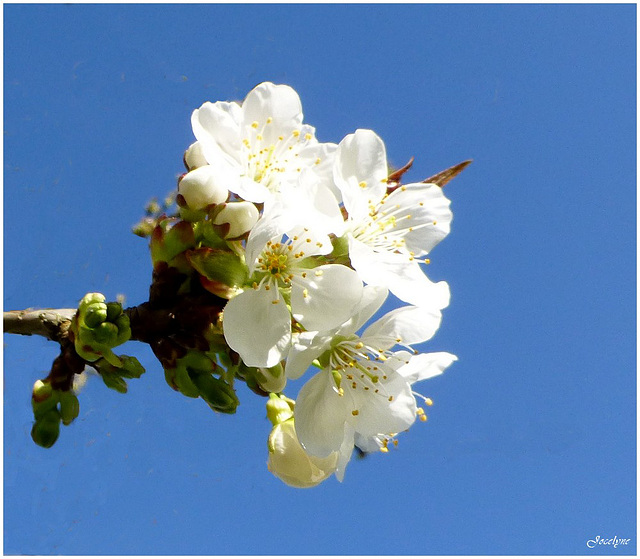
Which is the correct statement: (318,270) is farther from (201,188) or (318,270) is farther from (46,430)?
(46,430)

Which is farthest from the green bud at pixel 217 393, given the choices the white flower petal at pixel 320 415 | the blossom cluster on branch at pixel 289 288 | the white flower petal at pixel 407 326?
the white flower petal at pixel 407 326

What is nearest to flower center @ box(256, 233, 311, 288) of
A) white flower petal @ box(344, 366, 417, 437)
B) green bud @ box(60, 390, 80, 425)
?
white flower petal @ box(344, 366, 417, 437)

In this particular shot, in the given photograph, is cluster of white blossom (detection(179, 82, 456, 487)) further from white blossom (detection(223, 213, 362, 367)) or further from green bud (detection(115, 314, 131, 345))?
green bud (detection(115, 314, 131, 345))

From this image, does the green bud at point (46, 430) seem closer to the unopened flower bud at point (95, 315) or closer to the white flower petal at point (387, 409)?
the unopened flower bud at point (95, 315)

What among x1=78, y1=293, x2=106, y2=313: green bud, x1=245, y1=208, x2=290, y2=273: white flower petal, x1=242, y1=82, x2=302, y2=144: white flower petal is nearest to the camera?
x1=245, y1=208, x2=290, y2=273: white flower petal

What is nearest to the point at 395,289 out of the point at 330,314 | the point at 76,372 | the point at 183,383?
the point at 330,314

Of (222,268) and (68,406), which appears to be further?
(68,406)

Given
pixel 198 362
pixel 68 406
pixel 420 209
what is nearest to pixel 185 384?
pixel 198 362
